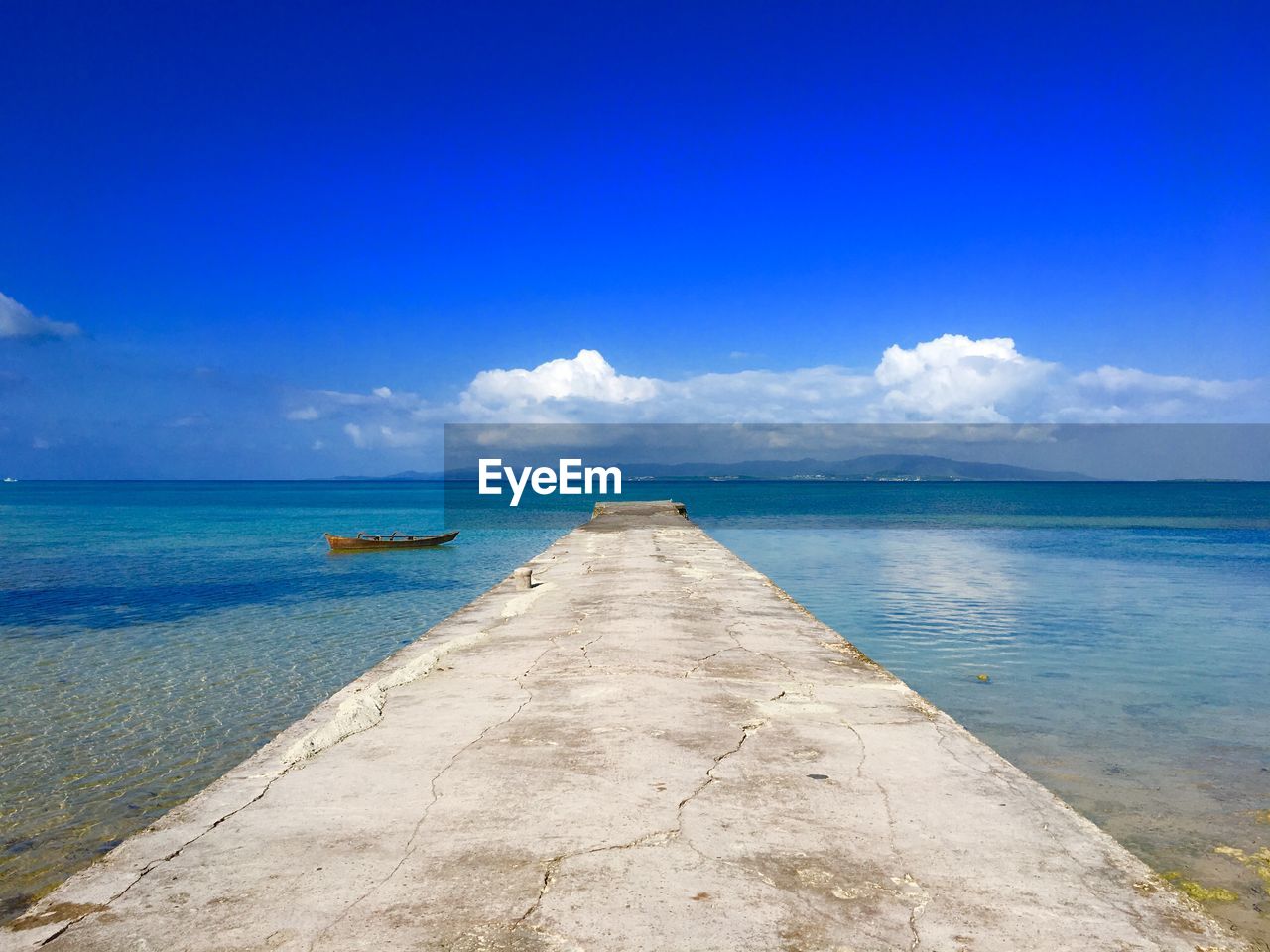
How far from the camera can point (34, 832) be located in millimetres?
5641

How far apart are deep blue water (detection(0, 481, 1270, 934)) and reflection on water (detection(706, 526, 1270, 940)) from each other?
0.12ft

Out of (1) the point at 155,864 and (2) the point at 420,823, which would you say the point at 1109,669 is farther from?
(1) the point at 155,864

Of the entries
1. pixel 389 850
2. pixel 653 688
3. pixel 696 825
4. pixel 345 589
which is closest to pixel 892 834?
pixel 696 825

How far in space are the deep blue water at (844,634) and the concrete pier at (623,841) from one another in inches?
67.8

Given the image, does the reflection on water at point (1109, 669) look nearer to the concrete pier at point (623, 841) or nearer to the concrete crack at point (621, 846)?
the concrete pier at point (623, 841)

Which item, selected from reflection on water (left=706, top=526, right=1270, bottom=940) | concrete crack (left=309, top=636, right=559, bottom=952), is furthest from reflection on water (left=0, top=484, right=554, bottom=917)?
reflection on water (left=706, top=526, right=1270, bottom=940)

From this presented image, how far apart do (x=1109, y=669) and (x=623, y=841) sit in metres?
8.91

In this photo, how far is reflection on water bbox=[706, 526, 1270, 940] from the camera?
561 centimetres

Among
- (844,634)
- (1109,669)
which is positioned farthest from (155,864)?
(844,634)

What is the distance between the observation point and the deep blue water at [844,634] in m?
6.00

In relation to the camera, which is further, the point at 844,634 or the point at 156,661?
the point at 844,634

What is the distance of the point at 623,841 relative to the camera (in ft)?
11.7

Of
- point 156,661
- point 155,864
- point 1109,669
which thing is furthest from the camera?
point 156,661

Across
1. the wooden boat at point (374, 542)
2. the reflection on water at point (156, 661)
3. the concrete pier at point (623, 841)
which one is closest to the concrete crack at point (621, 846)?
the concrete pier at point (623, 841)
